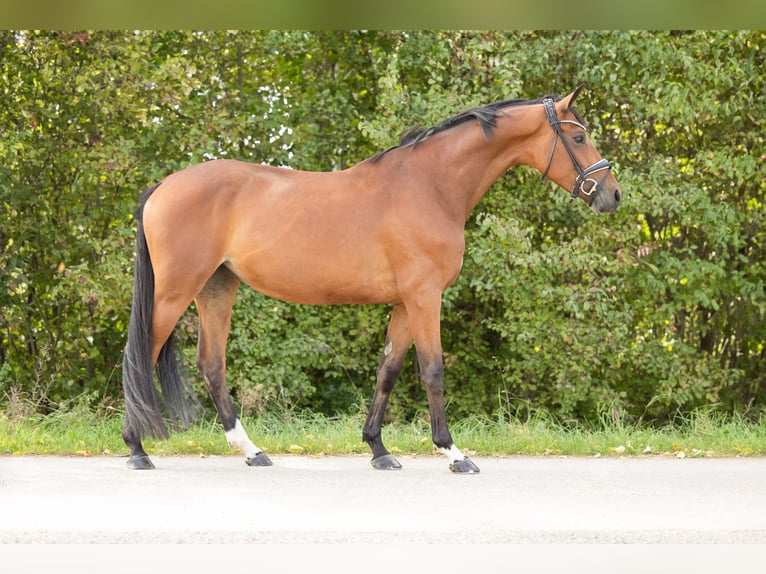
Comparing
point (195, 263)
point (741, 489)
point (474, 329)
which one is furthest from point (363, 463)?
point (474, 329)

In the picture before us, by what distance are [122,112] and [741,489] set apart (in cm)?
780

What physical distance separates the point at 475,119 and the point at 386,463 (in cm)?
242

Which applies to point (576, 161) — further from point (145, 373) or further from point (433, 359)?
point (145, 373)

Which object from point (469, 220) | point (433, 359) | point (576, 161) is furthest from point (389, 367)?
point (469, 220)

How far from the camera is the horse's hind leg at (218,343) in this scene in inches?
275

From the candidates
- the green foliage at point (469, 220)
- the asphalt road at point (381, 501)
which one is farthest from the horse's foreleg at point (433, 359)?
the green foliage at point (469, 220)

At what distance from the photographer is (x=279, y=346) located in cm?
1057

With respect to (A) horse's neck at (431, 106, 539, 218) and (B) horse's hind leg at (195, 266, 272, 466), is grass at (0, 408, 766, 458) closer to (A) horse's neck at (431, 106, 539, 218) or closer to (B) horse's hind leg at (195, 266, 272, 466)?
(B) horse's hind leg at (195, 266, 272, 466)

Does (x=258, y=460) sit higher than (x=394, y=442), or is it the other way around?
(x=258, y=460)

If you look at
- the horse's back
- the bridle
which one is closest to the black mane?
the bridle

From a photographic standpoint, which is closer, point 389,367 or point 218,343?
point 389,367

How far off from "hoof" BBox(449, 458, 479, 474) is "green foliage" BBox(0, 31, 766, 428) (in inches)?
136

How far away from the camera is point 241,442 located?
22.6 ft

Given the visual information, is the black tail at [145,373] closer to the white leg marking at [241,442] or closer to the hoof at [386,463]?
the white leg marking at [241,442]
